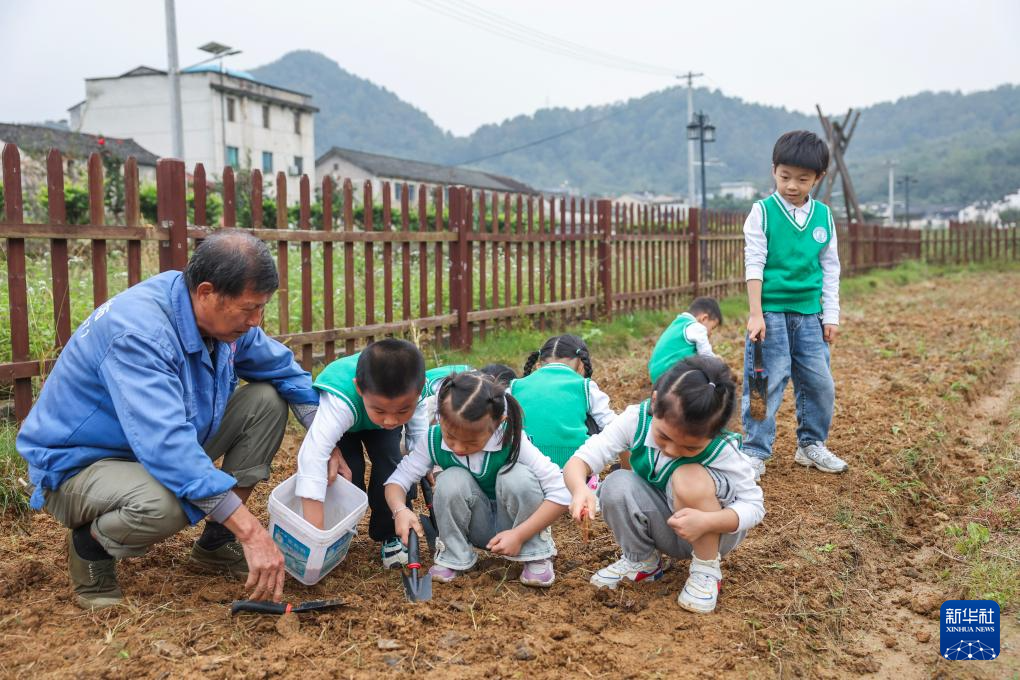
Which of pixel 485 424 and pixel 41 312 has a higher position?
pixel 41 312

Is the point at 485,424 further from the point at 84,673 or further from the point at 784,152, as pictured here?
the point at 784,152

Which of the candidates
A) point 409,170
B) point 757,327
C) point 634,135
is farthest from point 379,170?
point 634,135

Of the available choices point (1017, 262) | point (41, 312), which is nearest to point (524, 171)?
point (1017, 262)

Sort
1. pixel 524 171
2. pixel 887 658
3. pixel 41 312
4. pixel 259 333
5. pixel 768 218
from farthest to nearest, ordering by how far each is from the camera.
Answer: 1. pixel 524 171
2. pixel 41 312
3. pixel 768 218
4. pixel 259 333
5. pixel 887 658

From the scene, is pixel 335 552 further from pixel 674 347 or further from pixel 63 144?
pixel 63 144

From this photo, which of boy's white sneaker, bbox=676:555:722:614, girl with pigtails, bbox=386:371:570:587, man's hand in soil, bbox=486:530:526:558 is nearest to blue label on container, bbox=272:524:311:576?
girl with pigtails, bbox=386:371:570:587

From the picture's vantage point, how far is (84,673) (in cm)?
223

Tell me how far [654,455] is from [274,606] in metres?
1.28

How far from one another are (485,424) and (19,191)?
2.81 m

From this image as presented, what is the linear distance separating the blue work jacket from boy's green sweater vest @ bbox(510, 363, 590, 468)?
4.03ft

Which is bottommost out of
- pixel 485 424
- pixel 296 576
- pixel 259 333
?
pixel 296 576

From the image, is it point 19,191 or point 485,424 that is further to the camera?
point 19,191

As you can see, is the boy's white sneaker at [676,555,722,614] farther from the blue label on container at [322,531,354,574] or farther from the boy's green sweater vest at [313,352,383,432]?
the boy's green sweater vest at [313,352,383,432]

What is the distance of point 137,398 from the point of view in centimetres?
238
